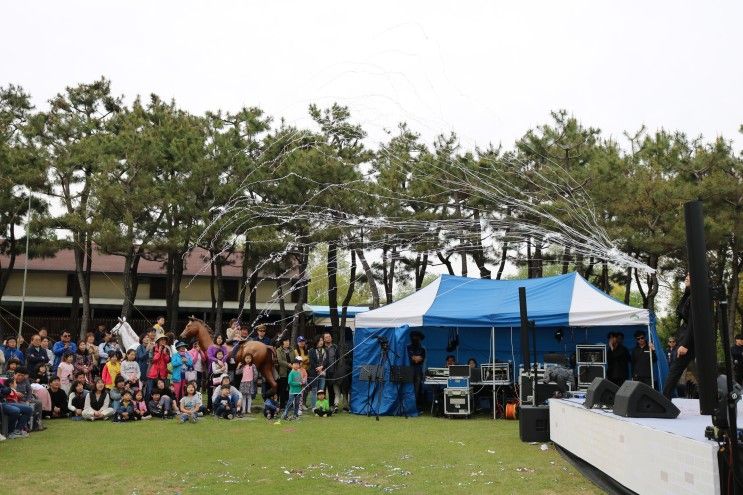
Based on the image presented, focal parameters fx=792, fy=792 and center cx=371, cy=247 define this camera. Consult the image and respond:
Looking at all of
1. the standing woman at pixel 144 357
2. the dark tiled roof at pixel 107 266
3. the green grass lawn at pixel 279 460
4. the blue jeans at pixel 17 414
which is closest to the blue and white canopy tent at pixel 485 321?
the green grass lawn at pixel 279 460

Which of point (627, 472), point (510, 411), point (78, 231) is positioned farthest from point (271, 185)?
point (627, 472)

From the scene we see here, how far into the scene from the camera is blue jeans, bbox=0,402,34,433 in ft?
37.9

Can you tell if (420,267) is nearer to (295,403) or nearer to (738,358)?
(295,403)

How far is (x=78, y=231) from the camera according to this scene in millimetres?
24125

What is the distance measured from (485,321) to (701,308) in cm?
1082

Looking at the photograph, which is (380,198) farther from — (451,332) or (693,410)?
(693,410)

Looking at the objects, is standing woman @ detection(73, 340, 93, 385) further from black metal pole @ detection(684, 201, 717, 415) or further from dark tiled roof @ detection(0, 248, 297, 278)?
dark tiled roof @ detection(0, 248, 297, 278)

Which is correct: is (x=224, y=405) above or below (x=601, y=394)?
below

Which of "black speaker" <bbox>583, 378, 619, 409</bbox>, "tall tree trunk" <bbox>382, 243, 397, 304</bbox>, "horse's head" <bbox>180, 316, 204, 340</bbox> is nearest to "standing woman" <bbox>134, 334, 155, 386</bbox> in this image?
"horse's head" <bbox>180, 316, 204, 340</bbox>

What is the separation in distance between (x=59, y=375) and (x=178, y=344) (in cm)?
239

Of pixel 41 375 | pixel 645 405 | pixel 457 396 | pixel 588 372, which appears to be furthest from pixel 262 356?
pixel 645 405

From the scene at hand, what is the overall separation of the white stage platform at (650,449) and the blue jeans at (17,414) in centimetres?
793

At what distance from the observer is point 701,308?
17.1 feet

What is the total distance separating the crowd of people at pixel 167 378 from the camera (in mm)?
14688
